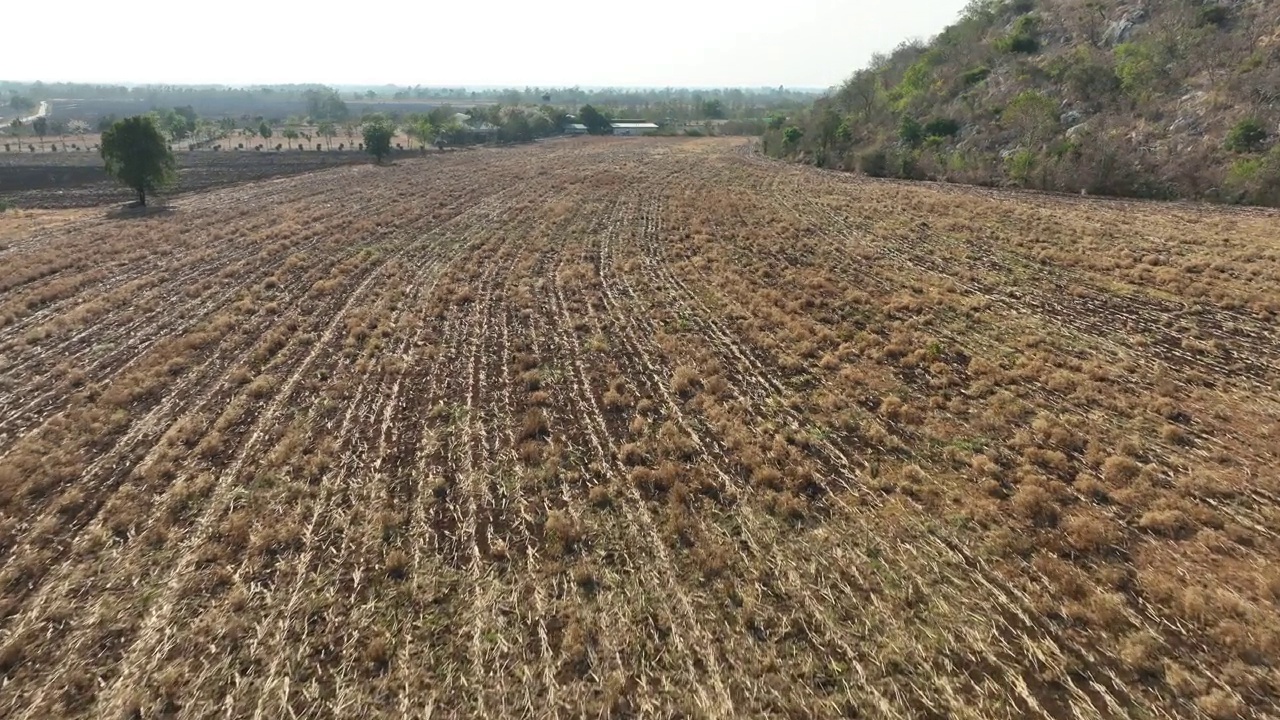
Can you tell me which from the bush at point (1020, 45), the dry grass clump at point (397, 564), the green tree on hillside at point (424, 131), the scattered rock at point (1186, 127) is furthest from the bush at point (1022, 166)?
the green tree on hillside at point (424, 131)

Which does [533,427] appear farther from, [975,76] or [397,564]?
[975,76]

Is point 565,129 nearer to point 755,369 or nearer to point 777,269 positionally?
point 777,269

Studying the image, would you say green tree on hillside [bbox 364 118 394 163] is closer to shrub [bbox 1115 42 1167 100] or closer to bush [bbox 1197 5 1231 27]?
shrub [bbox 1115 42 1167 100]

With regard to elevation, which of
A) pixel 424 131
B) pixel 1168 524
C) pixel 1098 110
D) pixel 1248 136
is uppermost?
pixel 1098 110

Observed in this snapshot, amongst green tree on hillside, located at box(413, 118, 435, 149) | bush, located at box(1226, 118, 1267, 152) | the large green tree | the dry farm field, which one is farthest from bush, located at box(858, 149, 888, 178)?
green tree on hillside, located at box(413, 118, 435, 149)

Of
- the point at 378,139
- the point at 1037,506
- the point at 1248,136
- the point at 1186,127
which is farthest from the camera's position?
the point at 378,139

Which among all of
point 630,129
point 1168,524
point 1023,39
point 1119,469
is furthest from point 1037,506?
point 630,129

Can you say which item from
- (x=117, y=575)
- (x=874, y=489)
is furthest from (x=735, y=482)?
(x=117, y=575)

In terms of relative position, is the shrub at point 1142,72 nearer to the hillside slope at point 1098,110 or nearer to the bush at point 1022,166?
the hillside slope at point 1098,110
